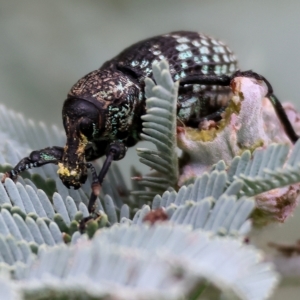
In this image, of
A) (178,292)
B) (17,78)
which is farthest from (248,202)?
(17,78)

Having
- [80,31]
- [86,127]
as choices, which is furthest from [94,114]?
[80,31]

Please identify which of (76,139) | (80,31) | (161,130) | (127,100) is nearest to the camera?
(161,130)

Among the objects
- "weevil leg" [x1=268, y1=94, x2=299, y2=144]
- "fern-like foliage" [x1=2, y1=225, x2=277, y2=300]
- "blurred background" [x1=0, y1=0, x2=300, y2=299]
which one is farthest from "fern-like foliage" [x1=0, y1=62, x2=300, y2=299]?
"blurred background" [x1=0, y1=0, x2=300, y2=299]

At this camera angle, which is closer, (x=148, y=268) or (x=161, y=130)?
(x=148, y=268)

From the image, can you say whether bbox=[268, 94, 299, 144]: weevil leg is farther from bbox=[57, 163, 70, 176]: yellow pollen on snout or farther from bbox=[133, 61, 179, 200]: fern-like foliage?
bbox=[57, 163, 70, 176]: yellow pollen on snout

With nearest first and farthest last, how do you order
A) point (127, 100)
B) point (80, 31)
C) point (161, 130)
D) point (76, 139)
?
point (161, 130), point (76, 139), point (127, 100), point (80, 31)

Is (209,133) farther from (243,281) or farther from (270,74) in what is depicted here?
(270,74)

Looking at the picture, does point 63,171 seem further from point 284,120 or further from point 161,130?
point 284,120
